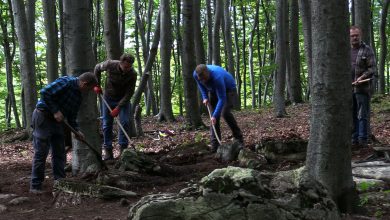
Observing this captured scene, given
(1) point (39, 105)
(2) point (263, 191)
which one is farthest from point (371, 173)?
(1) point (39, 105)

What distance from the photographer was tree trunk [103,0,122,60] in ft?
32.1

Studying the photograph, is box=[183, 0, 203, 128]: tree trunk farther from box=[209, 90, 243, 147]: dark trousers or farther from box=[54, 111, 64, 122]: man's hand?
box=[54, 111, 64, 122]: man's hand

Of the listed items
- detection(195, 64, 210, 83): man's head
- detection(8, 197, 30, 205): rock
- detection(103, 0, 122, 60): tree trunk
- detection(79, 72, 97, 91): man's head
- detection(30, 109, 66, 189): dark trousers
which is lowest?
detection(8, 197, 30, 205): rock

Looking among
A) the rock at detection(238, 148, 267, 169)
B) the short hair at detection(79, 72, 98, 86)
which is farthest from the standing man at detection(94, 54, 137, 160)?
the rock at detection(238, 148, 267, 169)

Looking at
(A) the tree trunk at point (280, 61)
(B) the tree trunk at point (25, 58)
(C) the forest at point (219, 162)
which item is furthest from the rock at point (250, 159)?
(A) the tree trunk at point (280, 61)

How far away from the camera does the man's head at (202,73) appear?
7.31 meters

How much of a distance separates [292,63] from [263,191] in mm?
15508

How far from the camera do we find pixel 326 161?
Answer: 162 inches

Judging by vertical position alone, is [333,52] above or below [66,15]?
below

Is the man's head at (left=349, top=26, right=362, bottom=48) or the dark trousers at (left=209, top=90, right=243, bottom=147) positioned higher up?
the man's head at (left=349, top=26, right=362, bottom=48)

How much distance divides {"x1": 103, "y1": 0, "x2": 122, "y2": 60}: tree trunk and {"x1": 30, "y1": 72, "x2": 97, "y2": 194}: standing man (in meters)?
3.72

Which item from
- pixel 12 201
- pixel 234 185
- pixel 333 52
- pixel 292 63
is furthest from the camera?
pixel 292 63

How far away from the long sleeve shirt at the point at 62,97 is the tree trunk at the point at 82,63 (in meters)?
0.42

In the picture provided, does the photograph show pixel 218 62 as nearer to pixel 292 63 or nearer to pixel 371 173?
pixel 292 63
